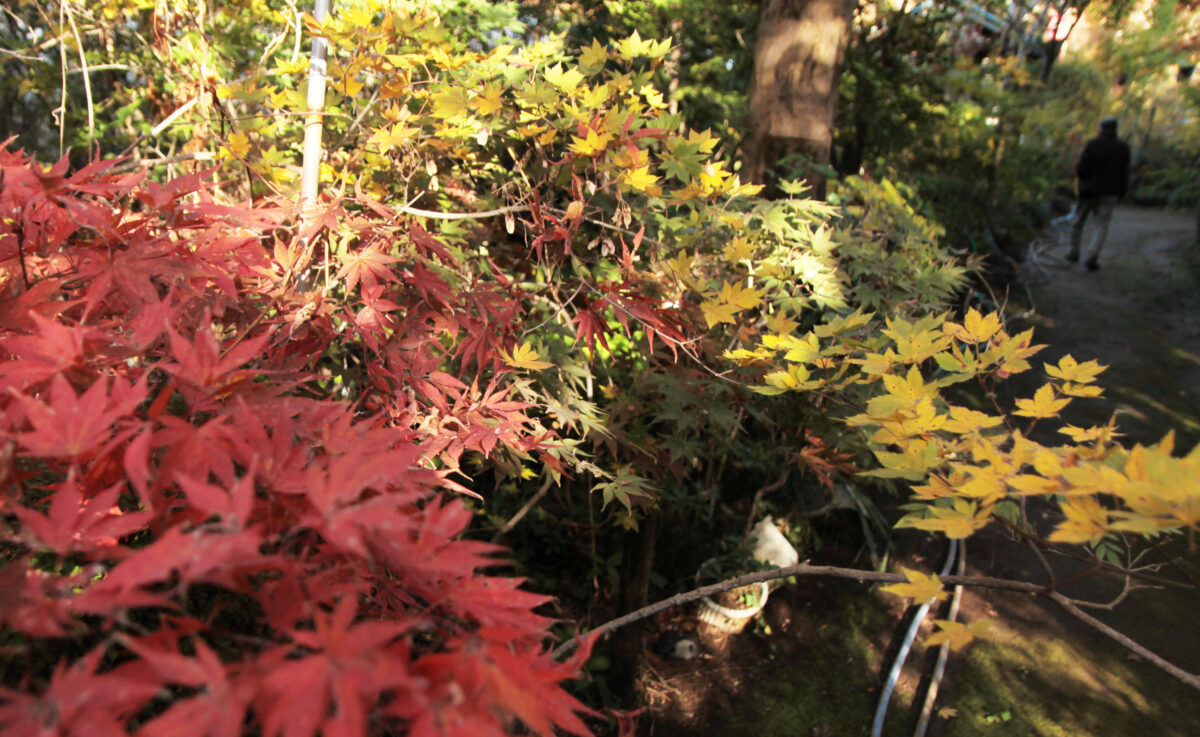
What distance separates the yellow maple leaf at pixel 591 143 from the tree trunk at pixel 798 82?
1803 millimetres

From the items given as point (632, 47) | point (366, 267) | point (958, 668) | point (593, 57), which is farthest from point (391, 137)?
point (958, 668)

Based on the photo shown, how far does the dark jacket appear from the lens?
7.59 meters

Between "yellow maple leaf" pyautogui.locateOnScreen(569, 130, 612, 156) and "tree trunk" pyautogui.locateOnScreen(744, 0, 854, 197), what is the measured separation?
1.80 metres

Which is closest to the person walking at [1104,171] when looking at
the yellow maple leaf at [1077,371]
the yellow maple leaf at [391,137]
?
the yellow maple leaf at [1077,371]

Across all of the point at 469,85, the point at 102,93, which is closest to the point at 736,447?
the point at 469,85

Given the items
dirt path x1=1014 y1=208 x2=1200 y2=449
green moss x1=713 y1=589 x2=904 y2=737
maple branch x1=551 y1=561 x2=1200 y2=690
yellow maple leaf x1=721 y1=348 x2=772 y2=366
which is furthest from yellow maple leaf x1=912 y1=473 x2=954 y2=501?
dirt path x1=1014 y1=208 x2=1200 y2=449

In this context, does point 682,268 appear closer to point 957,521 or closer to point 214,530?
point 957,521

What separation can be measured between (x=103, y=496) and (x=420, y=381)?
790 mm

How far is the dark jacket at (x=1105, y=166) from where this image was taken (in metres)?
7.59

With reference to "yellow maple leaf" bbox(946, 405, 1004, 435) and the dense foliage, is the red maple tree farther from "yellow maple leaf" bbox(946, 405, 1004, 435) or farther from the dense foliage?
"yellow maple leaf" bbox(946, 405, 1004, 435)

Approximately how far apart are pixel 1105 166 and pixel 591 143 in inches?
328

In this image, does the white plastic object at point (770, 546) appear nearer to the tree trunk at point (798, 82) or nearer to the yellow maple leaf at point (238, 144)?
the tree trunk at point (798, 82)

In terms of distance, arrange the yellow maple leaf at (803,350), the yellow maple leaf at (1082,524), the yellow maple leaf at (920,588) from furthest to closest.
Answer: the yellow maple leaf at (803,350) → the yellow maple leaf at (920,588) → the yellow maple leaf at (1082,524)

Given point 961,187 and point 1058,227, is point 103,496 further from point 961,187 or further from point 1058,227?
point 1058,227
